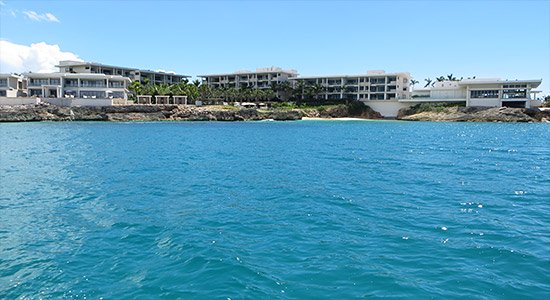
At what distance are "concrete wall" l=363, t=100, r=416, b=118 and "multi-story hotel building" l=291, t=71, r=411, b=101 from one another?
9.32 feet

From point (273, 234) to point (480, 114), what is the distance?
123805mm

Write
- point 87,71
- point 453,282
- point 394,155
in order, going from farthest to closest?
point 87,71
point 394,155
point 453,282

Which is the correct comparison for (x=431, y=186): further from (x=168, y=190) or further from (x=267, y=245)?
(x=168, y=190)

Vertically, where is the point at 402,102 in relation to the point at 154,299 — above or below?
above

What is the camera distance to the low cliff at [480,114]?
375 feet

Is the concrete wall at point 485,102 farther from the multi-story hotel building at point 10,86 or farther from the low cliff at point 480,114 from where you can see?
the multi-story hotel building at point 10,86

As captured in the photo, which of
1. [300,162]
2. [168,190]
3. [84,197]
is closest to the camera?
[84,197]

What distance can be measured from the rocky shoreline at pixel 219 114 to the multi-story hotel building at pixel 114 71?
31.6m

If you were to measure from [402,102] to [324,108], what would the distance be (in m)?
27.9

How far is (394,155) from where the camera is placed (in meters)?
38.2

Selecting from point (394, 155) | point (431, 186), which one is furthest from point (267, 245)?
point (394, 155)

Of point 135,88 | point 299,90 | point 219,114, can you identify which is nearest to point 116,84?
point 135,88

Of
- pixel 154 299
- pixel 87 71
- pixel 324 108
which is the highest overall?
pixel 87 71

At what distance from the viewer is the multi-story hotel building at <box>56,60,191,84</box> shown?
13538 cm
